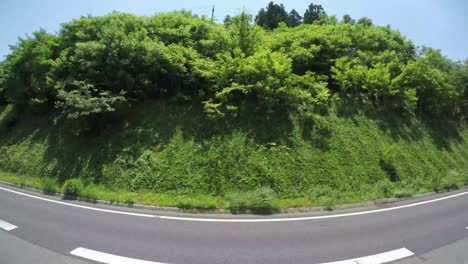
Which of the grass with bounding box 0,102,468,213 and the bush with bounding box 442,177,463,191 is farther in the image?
the bush with bounding box 442,177,463,191

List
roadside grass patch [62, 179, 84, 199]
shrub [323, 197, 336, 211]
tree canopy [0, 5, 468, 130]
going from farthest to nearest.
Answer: tree canopy [0, 5, 468, 130] → roadside grass patch [62, 179, 84, 199] → shrub [323, 197, 336, 211]

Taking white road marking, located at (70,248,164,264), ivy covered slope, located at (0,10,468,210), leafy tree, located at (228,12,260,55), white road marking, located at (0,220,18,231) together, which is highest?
leafy tree, located at (228,12,260,55)

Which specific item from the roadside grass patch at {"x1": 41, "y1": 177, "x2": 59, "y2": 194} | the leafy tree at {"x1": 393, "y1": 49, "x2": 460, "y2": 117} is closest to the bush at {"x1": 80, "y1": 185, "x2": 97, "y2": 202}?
the roadside grass patch at {"x1": 41, "y1": 177, "x2": 59, "y2": 194}

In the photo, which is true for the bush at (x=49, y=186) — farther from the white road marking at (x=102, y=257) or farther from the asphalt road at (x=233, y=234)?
the white road marking at (x=102, y=257)

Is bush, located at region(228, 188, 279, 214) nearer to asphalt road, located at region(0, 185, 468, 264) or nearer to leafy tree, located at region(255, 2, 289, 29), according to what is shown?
asphalt road, located at region(0, 185, 468, 264)

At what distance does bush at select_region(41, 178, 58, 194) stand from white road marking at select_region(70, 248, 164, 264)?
7.60 meters

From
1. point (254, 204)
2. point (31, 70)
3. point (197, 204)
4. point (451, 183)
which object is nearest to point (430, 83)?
point (451, 183)

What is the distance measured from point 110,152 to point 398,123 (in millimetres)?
18226

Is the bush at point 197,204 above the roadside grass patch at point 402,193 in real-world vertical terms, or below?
below

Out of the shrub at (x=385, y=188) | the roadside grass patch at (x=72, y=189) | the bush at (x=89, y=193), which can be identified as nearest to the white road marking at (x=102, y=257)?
the bush at (x=89, y=193)

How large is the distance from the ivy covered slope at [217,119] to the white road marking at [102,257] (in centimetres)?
345

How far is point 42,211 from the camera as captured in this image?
8227 millimetres

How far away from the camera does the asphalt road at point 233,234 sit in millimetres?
5090

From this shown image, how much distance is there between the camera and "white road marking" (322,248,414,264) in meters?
4.87
